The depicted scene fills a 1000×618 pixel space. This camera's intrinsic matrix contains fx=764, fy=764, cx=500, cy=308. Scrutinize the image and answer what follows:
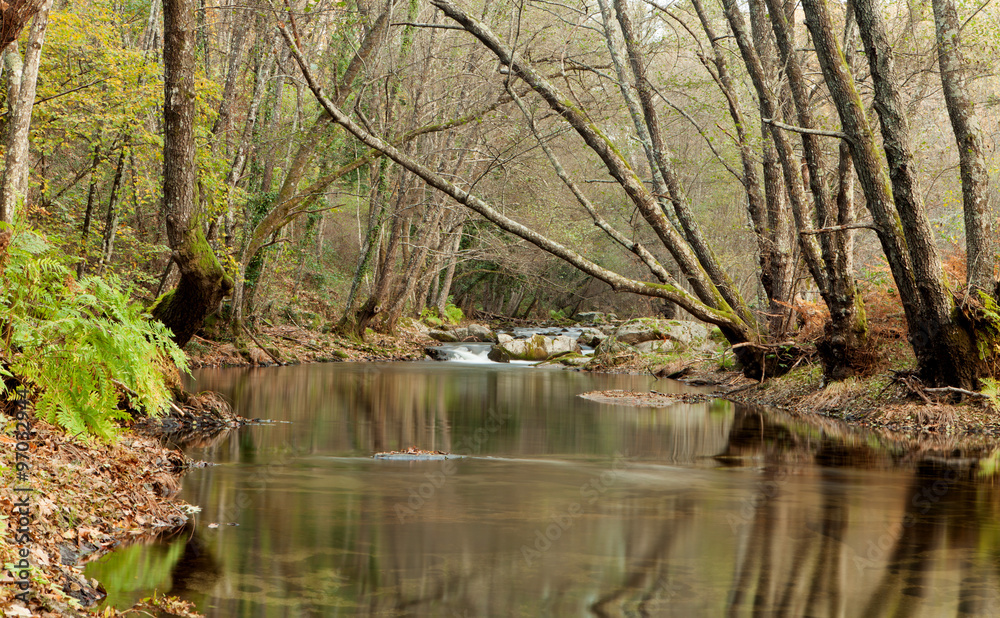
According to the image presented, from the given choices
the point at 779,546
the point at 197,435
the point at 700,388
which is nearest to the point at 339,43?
→ the point at 700,388

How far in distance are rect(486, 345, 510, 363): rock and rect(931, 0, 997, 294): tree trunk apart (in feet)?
61.6

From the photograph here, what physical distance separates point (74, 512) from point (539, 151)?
2286 centimetres

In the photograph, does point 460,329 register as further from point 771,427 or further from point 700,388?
point 771,427

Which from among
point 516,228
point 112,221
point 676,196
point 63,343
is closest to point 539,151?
point 676,196

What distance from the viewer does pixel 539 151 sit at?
25812 millimetres

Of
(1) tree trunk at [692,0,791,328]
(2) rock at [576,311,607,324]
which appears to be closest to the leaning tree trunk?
(1) tree trunk at [692,0,791,328]

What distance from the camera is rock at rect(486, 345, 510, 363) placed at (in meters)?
28.1

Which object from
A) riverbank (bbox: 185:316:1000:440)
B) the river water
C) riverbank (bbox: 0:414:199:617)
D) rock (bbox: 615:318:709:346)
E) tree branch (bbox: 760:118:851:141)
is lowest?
the river water

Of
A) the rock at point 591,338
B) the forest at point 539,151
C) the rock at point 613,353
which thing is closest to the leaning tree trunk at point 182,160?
the forest at point 539,151

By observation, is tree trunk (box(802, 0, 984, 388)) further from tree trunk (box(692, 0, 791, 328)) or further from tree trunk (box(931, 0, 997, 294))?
tree trunk (box(692, 0, 791, 328))

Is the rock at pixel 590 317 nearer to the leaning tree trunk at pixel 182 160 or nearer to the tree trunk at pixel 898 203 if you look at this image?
the tree trunk at pixel 898 203

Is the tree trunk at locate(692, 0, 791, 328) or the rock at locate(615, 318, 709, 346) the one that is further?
the rock at locate(615, 318, 709, 346)

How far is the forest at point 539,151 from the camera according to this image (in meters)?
10.1

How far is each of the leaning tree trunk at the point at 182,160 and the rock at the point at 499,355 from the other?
18624mm
